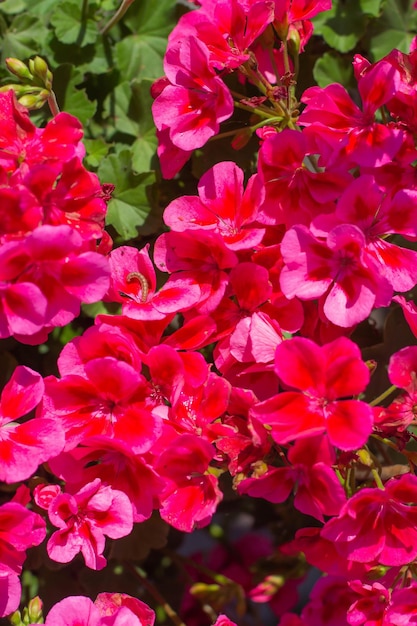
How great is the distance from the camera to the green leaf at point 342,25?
1.34 meters

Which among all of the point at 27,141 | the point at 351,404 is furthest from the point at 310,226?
the point at 27,141

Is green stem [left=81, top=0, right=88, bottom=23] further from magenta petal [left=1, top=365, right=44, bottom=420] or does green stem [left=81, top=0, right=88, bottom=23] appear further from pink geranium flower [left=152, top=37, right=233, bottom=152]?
magenta petal [left=1, top=365, right=44, bottom=420]

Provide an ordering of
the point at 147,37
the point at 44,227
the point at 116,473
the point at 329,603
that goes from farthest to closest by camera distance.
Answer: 1. the point at 147,37
2. the point at 329,603
3. the point at 116,473
4. the point at 44,227

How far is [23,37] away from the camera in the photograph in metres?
1.29

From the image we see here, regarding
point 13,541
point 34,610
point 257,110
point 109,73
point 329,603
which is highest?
point 257,110

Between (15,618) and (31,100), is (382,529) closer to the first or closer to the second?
(15,618)

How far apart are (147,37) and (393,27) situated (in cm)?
42

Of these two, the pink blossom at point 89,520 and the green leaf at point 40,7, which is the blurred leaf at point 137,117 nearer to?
the green leaf at point 40,7

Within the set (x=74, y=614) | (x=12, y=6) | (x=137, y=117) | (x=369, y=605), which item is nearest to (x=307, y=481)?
(x=369, y=605)

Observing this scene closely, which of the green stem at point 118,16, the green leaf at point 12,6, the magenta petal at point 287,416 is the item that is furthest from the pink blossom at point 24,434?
the green leaf at point 12,6

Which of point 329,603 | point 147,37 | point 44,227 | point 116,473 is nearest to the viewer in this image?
point 44,227

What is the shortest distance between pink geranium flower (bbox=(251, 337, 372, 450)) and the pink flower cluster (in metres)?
0.21

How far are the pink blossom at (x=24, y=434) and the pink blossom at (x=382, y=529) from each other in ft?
1.03

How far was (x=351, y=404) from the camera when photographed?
0.84 metres
